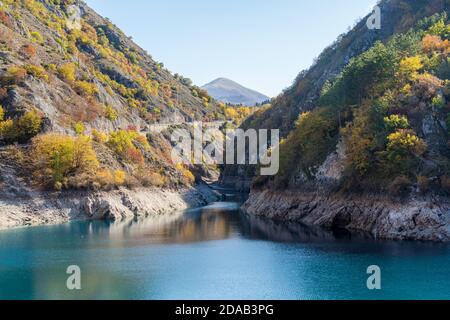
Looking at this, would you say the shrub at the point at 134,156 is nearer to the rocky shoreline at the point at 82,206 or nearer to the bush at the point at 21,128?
the rocky shoreline at the point at 82,206

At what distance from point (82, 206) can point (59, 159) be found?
37.3 ft

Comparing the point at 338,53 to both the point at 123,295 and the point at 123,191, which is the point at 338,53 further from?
the point at 123,295

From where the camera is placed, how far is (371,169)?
80000 millimetres

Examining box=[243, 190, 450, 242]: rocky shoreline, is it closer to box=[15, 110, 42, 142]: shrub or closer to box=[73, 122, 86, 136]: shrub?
box=[73, 122, 86, 136]: shrub

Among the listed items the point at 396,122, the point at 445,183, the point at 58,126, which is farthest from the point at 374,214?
the point at 58,126

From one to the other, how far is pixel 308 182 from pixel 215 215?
2864cm

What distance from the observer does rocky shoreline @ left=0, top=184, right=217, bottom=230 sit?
95.6 meters

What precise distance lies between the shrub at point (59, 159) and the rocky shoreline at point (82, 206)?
145 inches

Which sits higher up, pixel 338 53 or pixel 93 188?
pixel 338 53

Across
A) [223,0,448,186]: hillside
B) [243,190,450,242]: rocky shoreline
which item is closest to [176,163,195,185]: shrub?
[223,0,448,186]: hillside

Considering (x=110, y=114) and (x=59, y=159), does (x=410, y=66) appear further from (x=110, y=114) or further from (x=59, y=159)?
(x=110, y=114)

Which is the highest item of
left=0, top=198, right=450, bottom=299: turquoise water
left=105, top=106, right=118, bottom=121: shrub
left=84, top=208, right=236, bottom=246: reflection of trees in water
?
left=105, top=106, right=118, bottom=121: shrub

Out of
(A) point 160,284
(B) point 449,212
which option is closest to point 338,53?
(B) point 449,212

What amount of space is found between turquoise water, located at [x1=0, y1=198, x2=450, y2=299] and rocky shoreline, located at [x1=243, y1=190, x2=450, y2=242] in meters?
3.40
